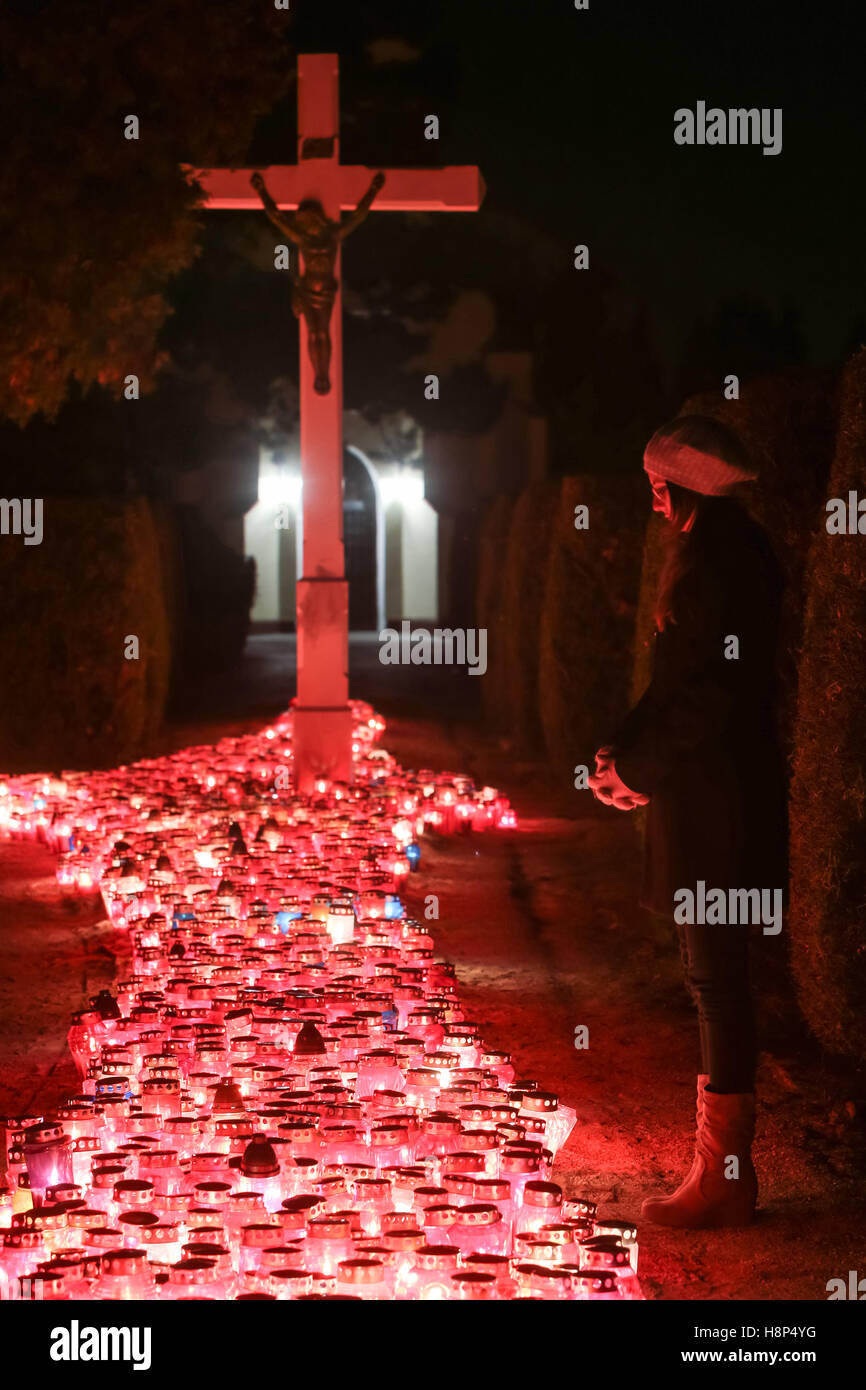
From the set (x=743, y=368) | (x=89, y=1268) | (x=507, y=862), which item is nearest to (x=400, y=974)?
(x=89, y=1268)

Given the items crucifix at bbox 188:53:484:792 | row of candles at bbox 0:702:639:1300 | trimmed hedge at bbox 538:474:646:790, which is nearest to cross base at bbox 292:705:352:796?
crucifix at bbox 188:53:484:792

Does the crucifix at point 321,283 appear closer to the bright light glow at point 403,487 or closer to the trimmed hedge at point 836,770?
the trimmed hedge at point 836,770

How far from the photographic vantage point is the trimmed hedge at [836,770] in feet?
16.5

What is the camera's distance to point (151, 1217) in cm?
355

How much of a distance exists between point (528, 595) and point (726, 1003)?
34.9 ft

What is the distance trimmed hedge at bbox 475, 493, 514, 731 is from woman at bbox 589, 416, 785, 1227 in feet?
39.2

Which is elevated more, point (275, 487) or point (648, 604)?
point (275, 487)

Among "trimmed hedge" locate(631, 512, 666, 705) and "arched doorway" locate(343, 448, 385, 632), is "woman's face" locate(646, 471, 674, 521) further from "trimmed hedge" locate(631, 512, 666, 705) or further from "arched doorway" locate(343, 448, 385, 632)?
"arched doorway" locate(343, 448, 385, 632)

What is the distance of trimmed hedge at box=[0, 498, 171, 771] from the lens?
1292cm

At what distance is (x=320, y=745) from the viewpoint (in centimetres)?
1130

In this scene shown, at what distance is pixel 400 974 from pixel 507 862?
401cm

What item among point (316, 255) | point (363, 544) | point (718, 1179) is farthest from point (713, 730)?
point (363, 544)

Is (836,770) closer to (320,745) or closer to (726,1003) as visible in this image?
(726,1003)
